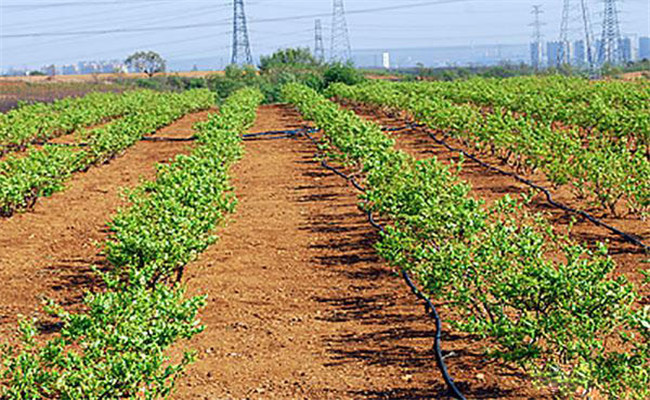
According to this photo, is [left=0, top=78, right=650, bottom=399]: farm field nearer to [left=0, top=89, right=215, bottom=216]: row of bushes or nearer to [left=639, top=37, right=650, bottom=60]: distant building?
[left=0, top=89, right=215, bottom=216]: row of bushes

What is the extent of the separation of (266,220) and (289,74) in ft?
134

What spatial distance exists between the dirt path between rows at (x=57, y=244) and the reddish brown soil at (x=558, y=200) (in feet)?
15.7

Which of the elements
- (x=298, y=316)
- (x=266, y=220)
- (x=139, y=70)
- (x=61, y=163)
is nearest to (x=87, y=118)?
(x=61, y=163)

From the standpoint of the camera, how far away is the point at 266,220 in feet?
39.4

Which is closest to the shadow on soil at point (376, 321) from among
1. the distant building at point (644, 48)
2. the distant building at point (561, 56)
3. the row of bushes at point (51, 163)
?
the row of bushes at point (51, 163)

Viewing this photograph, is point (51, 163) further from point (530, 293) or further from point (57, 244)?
point (530, 293)

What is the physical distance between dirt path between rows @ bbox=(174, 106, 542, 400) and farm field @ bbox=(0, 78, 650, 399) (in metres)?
0.02

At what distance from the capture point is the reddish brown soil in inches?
353

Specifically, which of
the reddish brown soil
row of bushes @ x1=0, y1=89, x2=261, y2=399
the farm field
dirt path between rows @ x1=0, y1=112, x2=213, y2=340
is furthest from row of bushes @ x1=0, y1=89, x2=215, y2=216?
the reddish brown soil

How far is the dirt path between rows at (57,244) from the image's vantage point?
862 cm

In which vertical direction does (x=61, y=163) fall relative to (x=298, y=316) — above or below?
above

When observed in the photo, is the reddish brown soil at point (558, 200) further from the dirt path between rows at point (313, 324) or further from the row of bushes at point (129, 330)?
the row of bushes at point (129, 330)

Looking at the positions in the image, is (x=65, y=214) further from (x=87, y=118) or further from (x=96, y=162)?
(x=87, y=118)

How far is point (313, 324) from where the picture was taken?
7.49 meters
